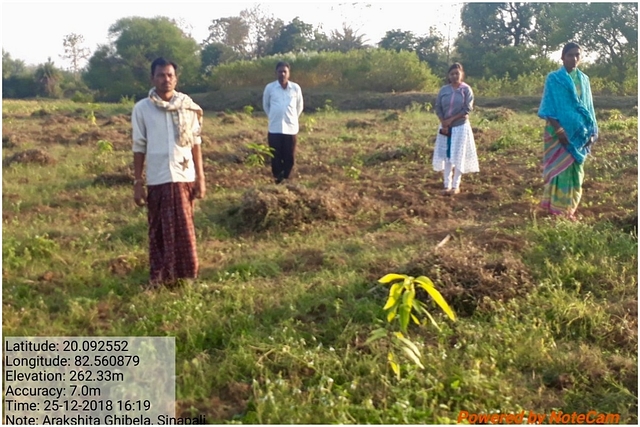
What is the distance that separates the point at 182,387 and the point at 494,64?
29.0m

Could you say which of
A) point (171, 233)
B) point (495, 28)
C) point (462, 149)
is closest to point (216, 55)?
point (495, 28)

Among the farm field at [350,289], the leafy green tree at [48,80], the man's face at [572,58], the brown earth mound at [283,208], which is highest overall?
the leafy green tree at [48,80]

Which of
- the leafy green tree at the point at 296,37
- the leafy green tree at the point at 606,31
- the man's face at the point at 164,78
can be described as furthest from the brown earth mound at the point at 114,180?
the leafy green tree at the point at 296,37

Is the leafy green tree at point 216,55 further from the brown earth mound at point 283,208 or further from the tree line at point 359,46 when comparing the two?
the brown earth mound at point 283,208

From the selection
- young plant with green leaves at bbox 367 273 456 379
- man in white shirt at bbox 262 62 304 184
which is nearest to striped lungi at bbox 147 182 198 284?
young plant with green leaves at bbox 367 273 456 379

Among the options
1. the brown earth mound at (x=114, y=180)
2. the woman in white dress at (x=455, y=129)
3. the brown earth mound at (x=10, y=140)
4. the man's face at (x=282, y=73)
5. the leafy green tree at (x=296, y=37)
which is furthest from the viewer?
the leafy green tree at (x=296, y=37)

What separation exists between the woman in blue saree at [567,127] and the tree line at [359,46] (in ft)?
64.6

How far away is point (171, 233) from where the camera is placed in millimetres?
4285

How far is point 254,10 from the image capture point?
37781 mm

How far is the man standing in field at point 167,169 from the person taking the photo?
418 cm

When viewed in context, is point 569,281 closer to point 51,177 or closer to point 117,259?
point 117,259

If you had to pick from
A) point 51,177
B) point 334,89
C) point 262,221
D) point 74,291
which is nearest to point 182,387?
point 74,291

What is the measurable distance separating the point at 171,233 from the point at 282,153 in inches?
135
